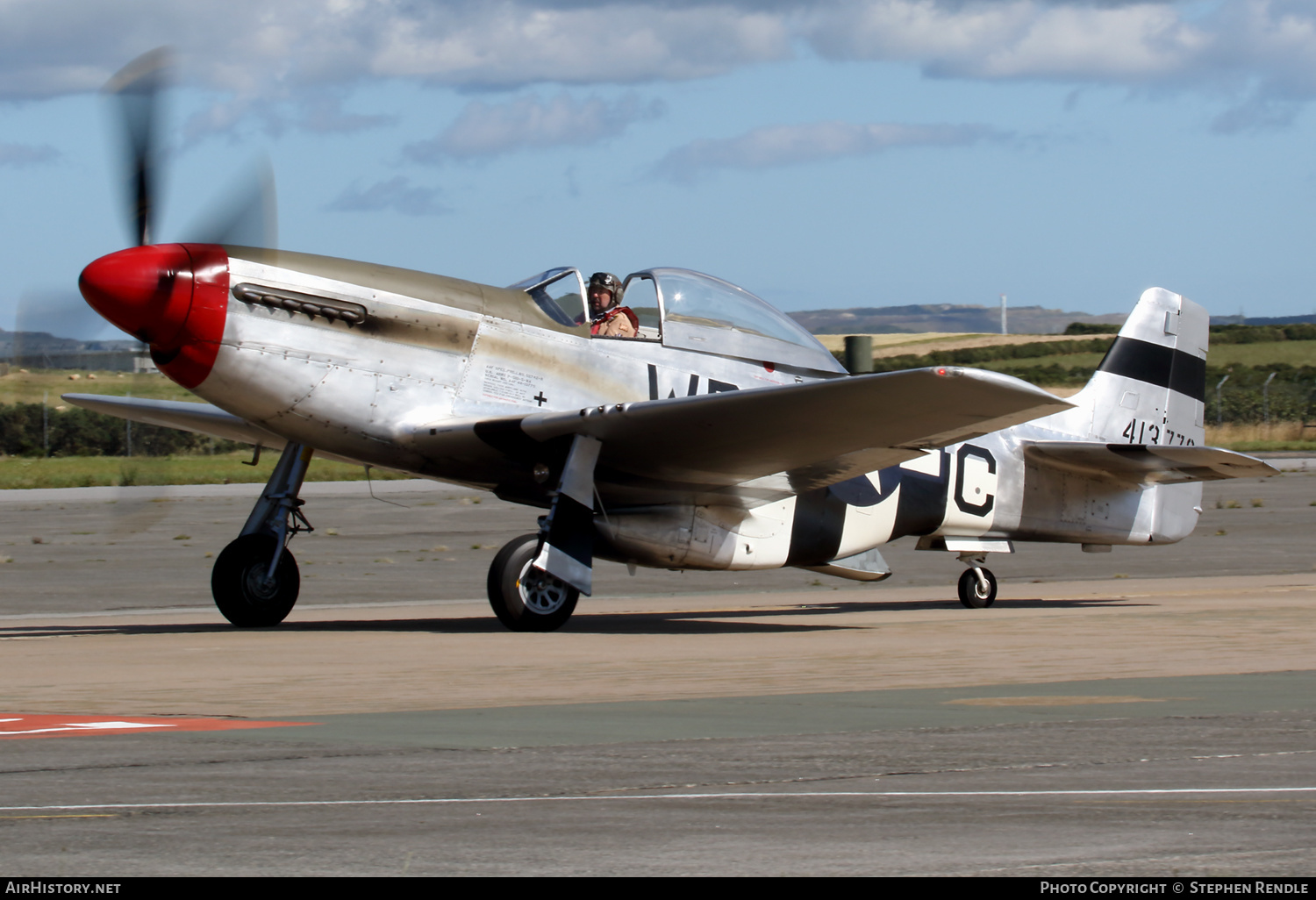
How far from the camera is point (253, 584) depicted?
13.1 meters

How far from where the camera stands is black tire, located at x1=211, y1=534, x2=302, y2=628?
13031mm

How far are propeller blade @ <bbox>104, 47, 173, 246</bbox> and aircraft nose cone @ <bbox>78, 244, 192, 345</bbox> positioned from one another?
451 mm

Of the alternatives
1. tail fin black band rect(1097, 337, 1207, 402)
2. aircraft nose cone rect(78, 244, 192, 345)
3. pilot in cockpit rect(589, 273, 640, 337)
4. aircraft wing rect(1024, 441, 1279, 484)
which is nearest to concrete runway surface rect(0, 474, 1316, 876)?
aircraft wing rect(1024, 441, 1279, 484)

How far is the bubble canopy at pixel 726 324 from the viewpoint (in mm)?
13047

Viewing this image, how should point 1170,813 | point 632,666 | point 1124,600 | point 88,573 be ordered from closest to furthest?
point 1170,813, point 632,666, point 1124,600, point 88,573

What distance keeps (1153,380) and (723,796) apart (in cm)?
1243

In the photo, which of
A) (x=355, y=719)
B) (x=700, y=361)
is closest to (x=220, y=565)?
(x=700, y=361)

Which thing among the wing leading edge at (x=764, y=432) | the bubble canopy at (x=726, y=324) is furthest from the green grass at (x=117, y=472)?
the wing leading edge at (x=764, y=432)

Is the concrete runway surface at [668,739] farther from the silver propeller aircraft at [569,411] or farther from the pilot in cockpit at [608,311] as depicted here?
the pilot in cockpit at [608,311]

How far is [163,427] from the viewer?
50.7ft

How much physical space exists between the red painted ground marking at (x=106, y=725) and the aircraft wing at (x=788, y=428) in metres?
5.08

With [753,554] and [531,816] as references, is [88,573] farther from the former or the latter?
[531,816]

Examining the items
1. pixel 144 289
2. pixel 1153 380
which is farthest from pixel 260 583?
pixel 1153 380
